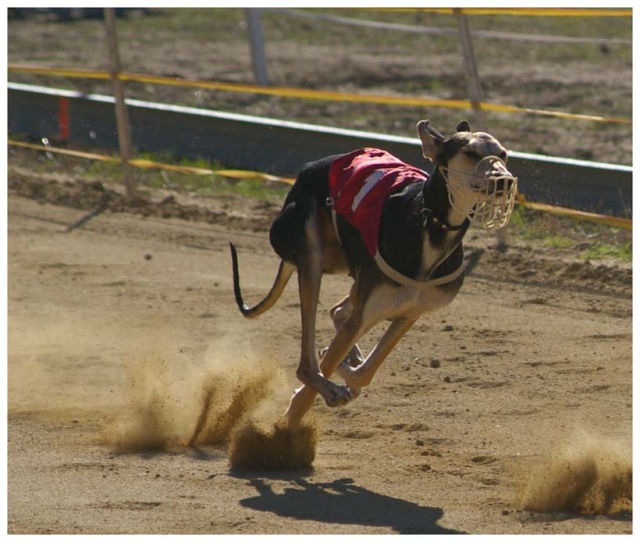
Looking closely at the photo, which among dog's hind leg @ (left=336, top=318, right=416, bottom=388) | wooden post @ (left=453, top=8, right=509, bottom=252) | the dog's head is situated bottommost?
dog's hind leg @ (left=336, top=318, right=416, bottom=388)

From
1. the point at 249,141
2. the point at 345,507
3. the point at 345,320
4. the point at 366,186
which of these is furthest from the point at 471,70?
the point at 345,507

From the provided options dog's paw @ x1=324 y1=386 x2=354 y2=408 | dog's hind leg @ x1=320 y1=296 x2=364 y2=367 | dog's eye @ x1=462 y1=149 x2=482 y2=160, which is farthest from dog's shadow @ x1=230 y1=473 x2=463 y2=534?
dog's eye @ x1=462 y1=149 x2=482 y2=160

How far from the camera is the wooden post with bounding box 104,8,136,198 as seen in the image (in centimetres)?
1155

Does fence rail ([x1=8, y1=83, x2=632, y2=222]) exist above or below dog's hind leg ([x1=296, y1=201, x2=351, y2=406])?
above

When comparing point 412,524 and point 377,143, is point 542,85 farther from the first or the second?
point 412,524

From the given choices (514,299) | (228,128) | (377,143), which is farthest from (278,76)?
(514,299)

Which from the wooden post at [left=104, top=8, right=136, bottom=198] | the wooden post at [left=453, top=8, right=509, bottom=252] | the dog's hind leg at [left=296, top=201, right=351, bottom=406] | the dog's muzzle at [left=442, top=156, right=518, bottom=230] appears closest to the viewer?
the dog's muzzle at [left=442, top=156, right=518, bottom=230]

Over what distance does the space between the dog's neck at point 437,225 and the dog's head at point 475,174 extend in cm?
5

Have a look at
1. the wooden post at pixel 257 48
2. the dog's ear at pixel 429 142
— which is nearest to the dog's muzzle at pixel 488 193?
the dog's ear at pixel 429 142

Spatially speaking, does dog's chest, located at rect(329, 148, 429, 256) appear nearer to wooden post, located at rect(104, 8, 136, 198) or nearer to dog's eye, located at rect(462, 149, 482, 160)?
dog's eye, located at rect(462, 149, 482, 160)

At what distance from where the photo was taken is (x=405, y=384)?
286 inches

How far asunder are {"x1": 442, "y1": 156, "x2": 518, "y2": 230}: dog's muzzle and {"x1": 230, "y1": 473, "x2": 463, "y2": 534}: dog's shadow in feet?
3.94

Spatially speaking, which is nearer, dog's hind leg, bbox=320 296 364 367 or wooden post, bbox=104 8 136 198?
dog's hind leg, bbox=320 296 364 367

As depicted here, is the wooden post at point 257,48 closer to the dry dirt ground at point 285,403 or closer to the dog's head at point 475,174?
the dry dirt ground at point 285,403
